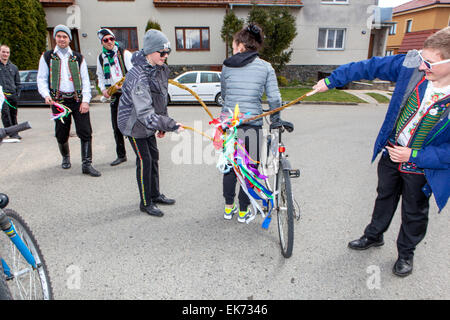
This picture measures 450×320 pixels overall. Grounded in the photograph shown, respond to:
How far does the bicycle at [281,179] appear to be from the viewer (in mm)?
2791

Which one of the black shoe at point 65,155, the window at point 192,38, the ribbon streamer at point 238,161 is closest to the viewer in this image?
the ribbon streamer at point 238,161

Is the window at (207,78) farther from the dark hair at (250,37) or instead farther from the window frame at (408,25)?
the window frame at (408,25)

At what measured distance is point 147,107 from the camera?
317 cm

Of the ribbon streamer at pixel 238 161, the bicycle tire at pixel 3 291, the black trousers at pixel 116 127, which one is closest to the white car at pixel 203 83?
the black trousers at pixel 116 127

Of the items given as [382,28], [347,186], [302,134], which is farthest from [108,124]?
[382,28]

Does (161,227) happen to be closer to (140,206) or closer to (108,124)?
(140,206)

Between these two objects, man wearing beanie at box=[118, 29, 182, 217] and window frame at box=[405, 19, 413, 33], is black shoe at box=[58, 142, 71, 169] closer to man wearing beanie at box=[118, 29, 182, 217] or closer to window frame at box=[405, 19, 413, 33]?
man wearing beanie at box=[118, 29, 182, 217]

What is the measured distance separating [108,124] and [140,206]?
5548mm

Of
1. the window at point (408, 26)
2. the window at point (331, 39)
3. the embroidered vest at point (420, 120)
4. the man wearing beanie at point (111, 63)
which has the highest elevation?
the window at point (408, 26)

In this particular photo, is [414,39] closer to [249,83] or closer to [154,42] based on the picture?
[249,83]

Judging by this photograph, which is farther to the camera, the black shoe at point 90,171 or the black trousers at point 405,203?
the black shoe at point 90,171

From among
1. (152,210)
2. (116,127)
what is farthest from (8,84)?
(152,210)

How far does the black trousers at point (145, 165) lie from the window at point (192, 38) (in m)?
A: 16.8

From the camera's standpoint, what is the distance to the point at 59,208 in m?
3.96
